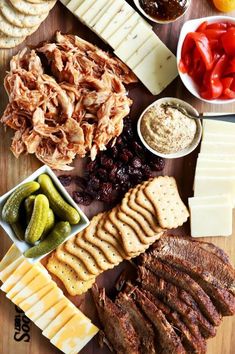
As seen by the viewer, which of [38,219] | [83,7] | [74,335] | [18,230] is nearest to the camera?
[38,219]

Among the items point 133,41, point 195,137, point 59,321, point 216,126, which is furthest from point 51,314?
point 133,41

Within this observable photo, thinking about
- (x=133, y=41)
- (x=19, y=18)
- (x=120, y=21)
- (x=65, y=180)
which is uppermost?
(x=19, y=18)

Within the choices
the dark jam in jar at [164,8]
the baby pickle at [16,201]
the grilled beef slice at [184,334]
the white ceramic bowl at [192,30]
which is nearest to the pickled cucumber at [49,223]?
the baby pickle at [16,201]

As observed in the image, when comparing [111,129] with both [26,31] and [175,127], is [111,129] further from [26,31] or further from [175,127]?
→ [26,31]

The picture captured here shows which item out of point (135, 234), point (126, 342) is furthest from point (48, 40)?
point (126, 342)

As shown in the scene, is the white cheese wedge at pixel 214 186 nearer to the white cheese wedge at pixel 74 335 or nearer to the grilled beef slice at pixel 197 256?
the grilled beef slice at pixel 197 256

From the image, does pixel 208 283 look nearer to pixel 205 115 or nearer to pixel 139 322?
pixel 139 322

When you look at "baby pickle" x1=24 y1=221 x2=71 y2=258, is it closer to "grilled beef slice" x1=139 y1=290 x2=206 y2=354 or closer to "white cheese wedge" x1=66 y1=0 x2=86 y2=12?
"grilled beef slice" x1=139 y1=290 x2=206 y2=354
